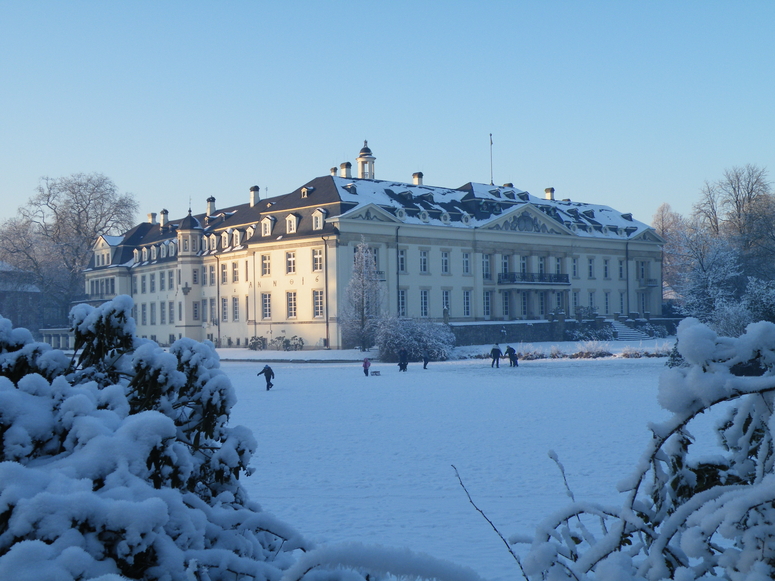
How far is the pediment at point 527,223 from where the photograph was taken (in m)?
61.9

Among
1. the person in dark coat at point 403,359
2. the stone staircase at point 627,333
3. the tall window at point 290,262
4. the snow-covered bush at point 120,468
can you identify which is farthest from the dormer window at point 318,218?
the snow-covered bush at point 120,468

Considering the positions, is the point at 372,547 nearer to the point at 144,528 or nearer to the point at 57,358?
the point at 144,528

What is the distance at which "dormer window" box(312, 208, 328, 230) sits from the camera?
54338mm

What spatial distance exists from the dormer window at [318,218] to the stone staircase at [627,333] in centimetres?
2463

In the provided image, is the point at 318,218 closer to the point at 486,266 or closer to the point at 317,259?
the point at 317,259

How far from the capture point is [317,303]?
182 ft

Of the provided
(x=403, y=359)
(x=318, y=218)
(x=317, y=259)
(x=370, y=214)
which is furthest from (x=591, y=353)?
(x=318, y=218)

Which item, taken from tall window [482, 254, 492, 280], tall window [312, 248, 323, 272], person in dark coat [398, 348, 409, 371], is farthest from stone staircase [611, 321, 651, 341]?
person in dark coat [398, 348, 409, 371]

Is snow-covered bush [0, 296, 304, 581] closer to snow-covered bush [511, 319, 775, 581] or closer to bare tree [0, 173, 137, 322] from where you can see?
snow-covered bush [511, 319, 775, 581]

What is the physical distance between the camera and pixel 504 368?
36.8 metres

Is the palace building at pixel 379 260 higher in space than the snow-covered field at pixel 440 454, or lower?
higher

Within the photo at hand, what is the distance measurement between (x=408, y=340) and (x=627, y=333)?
85.2 ft

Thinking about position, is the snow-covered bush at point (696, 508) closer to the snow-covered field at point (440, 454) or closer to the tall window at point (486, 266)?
the snow-covered field at point (440, 454)

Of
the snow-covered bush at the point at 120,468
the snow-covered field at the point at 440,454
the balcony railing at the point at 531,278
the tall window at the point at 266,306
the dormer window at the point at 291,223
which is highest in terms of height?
the dormer window at the point at 291,223
